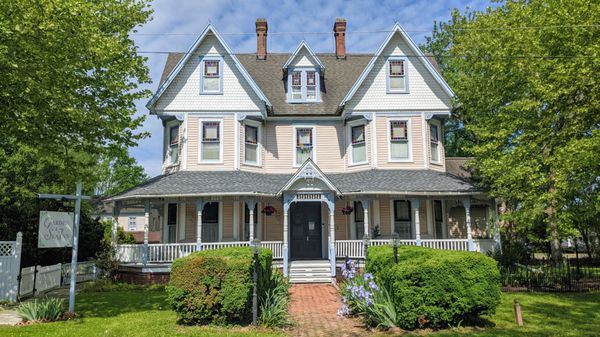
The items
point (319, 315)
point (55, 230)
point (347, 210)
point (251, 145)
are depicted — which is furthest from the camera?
point (251, 145)

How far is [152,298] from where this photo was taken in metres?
14.7

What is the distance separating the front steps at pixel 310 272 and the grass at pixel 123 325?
19.1 ft

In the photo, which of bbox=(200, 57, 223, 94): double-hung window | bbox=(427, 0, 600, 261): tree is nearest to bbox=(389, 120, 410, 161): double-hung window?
bbox=(427, 0, 600, 261): tree

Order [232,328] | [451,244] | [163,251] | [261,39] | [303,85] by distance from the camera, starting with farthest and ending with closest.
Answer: [261,39], [303,85], [451,244], [163,251], [232,328]

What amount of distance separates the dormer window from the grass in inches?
471

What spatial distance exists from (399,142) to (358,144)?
6.43 feet

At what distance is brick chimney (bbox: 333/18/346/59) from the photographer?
25.1 meters

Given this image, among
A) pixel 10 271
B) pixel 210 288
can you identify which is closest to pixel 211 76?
pixel 10 271

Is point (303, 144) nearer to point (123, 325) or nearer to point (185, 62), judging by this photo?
point (185, 62)

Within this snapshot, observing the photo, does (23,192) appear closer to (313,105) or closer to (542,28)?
(313,105)

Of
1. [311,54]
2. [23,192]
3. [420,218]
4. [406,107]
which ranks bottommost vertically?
[420,218]

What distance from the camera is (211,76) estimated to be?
20656 millimetres

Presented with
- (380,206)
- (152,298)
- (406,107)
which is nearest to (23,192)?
(152,298)

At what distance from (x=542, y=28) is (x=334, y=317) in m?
12.4
